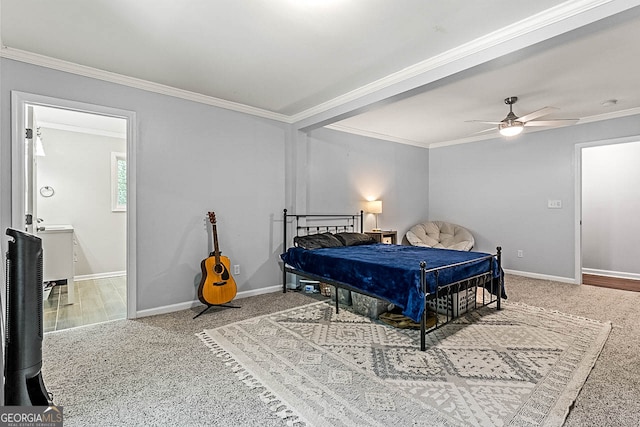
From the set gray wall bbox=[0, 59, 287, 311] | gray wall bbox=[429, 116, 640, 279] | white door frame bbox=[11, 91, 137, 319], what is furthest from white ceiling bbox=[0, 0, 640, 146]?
gray wall bbox=[429, 116, 640, 279]

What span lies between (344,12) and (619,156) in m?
6.04

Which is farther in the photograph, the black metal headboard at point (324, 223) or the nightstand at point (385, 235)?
the nightstand at point (385, 235)

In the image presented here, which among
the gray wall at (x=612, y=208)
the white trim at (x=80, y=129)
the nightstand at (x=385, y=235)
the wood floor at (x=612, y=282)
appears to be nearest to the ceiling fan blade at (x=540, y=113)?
the nightstand at (x=385, y=235)

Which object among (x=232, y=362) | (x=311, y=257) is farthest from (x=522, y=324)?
(x=232, y=362)

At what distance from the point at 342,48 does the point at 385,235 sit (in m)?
3.65

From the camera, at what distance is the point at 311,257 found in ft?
12.6

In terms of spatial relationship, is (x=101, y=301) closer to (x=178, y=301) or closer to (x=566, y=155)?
(x=178, y=301)

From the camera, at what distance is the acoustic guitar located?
140 inches

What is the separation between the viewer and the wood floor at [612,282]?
4820 mm

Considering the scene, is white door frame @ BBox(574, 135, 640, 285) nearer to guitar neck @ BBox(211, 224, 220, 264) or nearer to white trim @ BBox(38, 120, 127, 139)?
guitar neck @ BBox(211, 224, 220, 264)

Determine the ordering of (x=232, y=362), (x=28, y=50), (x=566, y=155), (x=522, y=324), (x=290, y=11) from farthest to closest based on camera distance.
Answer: (x=566, y=155) → (x=522, y=324) → (x=28, y=50) → (x=232, y=362) → (x=290, y=11)

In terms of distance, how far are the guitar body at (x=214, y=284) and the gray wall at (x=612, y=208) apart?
637 cm

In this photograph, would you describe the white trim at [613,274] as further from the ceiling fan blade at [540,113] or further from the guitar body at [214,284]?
the guitar body at [214,284]

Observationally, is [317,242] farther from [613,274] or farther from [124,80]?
[613,274]
